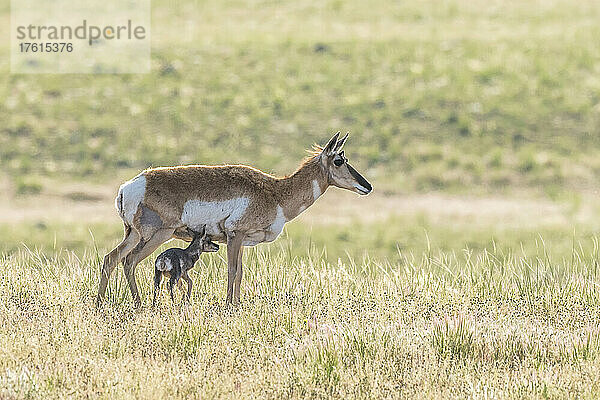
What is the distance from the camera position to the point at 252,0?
50.8 m

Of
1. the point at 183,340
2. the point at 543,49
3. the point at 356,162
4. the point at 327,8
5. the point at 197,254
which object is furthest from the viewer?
the point at 327,8

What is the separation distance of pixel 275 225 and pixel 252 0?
4123 centimetres

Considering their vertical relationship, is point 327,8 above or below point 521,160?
above

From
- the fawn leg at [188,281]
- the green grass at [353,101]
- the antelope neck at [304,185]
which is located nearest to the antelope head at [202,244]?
the fawn leg at [188,281]

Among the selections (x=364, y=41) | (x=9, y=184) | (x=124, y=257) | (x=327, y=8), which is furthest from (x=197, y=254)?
(x=327, y=8)

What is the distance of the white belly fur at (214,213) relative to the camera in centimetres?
1045

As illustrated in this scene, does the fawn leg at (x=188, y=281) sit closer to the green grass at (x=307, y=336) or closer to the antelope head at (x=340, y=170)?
the green grass at (x=307, y=336)

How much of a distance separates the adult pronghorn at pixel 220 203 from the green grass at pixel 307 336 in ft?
1.87

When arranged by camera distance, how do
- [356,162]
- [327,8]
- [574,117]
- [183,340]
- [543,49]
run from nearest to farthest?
[183,340] → [356,162] → [574,117] → [543,49] → [327,8]

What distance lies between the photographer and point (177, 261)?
10.4 metres

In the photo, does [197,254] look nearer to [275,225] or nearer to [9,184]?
[275,225]

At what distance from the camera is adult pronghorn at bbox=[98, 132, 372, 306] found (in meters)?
10.4

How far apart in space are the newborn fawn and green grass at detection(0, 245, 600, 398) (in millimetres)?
280

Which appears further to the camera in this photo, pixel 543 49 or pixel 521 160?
pixel 543 49
